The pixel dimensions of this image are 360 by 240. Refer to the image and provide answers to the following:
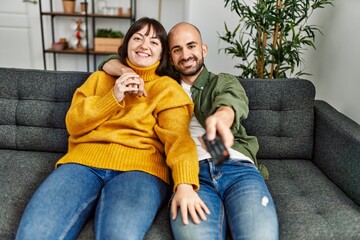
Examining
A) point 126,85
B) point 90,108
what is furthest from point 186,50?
point 90,108

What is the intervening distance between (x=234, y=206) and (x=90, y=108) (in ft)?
2.04

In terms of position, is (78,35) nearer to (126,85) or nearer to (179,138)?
(126,85)

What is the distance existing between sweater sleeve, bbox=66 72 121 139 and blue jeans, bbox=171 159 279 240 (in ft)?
1.33

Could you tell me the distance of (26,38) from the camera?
362cm

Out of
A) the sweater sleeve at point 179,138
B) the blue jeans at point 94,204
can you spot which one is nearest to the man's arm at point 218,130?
the sweater sleeve at point 179,138

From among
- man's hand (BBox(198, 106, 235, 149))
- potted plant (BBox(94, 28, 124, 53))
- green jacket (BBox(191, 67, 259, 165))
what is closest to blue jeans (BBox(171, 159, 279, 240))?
green jacket (BBox(191, 67, 259, 165))

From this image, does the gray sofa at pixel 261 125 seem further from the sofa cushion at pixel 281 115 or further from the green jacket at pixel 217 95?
the green jacket at pixel 217 95

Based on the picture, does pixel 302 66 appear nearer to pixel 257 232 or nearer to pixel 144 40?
pixel 144 40

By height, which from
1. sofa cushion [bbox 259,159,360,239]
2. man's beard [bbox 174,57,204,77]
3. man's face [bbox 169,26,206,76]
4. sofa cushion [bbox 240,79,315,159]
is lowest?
sofa cushion [bbox 259,159,360,239]

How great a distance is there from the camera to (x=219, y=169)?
126cm

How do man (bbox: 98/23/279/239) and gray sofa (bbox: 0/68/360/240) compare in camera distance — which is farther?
gray sofa (bbox: 0/68/360/240)

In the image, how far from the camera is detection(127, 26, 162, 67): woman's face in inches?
54.7

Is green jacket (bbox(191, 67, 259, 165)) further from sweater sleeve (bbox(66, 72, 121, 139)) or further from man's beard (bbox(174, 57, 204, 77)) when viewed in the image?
sweater sleeve (bbox(66, 72, 121, 139))

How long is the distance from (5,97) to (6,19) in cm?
226
